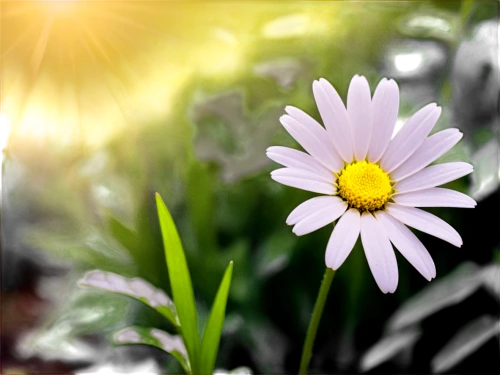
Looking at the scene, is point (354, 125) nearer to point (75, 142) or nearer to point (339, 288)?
point (339, 288)

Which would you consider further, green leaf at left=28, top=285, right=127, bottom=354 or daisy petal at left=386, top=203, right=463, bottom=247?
green leaf at left=28, top=285, right=127, bottom=354

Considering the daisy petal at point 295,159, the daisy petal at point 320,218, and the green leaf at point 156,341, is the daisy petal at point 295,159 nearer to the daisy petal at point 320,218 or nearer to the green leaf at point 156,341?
the daisy petal at point 320,218

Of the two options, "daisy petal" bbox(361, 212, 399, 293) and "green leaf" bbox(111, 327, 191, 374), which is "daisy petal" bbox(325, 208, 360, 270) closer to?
"daisy petal" bbox(361, 212, 399, 293)

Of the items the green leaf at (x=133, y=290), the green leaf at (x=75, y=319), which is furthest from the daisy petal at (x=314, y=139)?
the green leaf at (x=75, y=319)

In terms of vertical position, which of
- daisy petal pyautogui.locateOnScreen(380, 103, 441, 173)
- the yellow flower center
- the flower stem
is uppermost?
daisy petal pyautogui.locateOnScreen(380, 103, 441, 173)

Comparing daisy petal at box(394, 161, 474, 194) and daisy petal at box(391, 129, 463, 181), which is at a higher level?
daisy petal at box(391, 129, 463, 181)

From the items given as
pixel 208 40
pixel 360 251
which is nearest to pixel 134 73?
pixel 208 40

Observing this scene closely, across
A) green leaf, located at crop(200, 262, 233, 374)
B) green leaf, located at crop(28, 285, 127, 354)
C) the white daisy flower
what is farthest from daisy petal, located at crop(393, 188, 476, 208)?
green leaf, located at crop(28, 285, 127, 354)

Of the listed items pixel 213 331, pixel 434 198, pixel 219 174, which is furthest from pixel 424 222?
pixel 219 174
